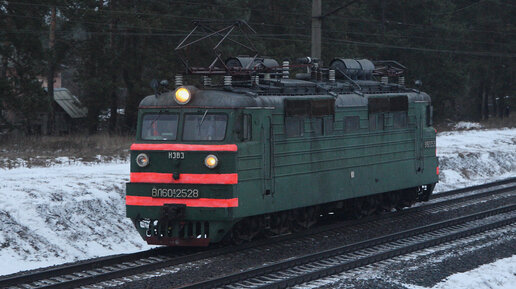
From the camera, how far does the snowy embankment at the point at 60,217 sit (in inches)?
573

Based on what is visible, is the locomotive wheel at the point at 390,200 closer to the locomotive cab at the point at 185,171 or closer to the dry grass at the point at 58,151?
the locomotive cab at the point at 185,171

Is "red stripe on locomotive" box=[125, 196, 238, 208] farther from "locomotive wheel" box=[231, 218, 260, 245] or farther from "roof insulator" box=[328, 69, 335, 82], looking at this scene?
"roof insulator" box=[328, 69, 335, 82]

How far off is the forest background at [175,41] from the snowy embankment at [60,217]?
1809 centimetres

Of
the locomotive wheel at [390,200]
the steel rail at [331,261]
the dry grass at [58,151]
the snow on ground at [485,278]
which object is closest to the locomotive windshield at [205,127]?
the steel rail at [331,261]

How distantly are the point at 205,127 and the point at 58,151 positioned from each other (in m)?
15.9

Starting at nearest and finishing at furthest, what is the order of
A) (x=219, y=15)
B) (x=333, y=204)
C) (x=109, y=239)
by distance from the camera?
(x=109, y=239) < (x=333, y=204) < (x=219, y=15)

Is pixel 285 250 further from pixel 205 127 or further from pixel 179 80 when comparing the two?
pixel 179 80

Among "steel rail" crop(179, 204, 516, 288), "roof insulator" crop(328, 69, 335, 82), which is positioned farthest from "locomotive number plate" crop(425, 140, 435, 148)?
"roof insulator" crop(328, 69, 335, 82)

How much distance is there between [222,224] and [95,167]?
393 inches

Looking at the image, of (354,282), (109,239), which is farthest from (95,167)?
(354,282)

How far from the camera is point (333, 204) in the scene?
1753cm

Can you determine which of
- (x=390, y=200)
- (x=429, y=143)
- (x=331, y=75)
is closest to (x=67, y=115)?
(x=429, y=143)

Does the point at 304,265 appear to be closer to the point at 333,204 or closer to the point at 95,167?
the point at 333,204

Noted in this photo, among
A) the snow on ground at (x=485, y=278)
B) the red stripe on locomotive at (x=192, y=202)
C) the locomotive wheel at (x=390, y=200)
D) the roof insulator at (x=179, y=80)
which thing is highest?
the roof insulator at (x=179, y=80)
